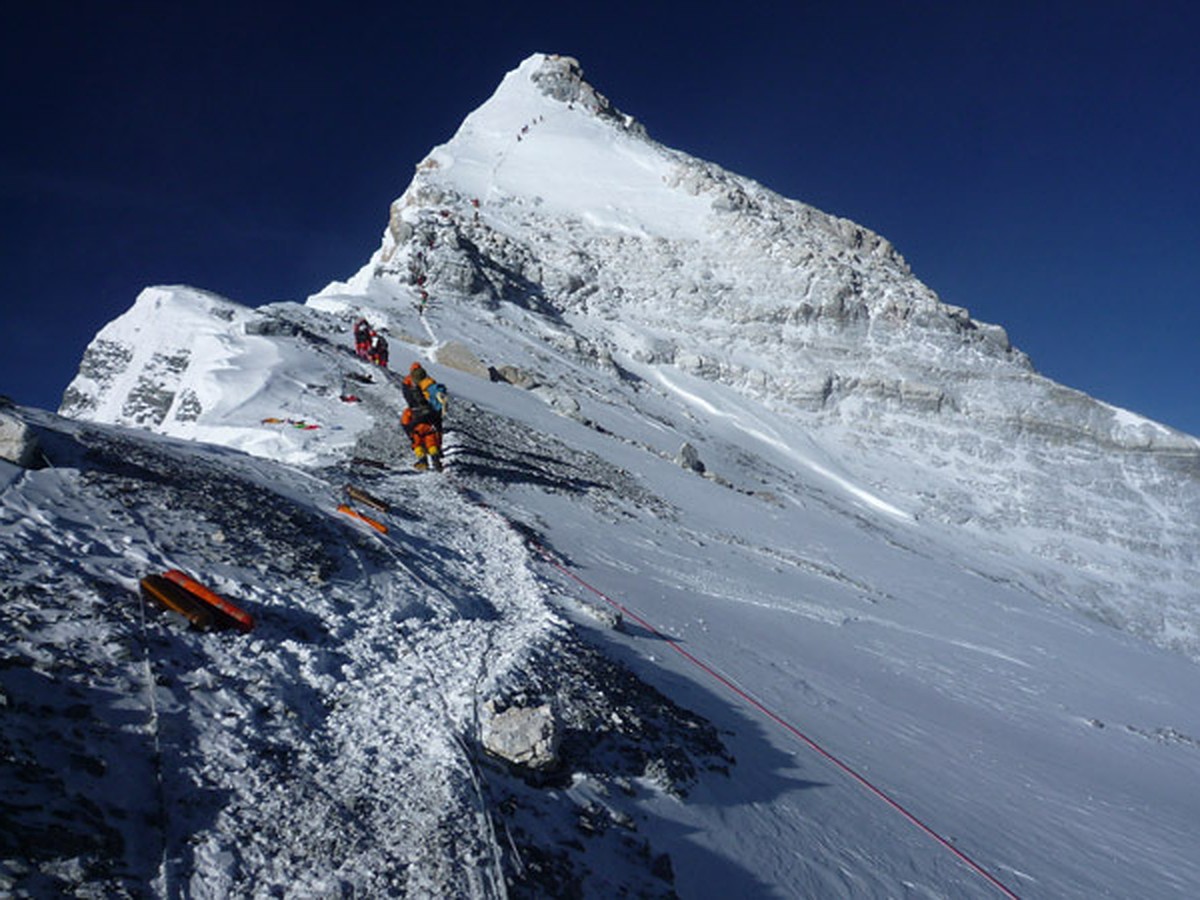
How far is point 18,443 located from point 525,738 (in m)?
5.03

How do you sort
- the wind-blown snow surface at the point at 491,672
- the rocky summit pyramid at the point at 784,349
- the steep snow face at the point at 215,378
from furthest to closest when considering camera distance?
the rocky summit pyramid at the point at 784,349 < the steep snow face at the point at 215,378 < the wind-blown snow surface at the point at 491,672

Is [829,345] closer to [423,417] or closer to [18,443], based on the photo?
[423,417]

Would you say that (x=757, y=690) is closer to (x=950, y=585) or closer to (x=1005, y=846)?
(x=1005, y=846)

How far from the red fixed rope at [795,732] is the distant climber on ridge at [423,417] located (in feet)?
14.0

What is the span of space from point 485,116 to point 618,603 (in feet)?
278

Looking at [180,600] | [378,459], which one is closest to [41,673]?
[180,600]

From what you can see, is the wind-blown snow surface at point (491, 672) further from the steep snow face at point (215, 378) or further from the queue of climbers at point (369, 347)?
the queue of climbers at point (369, 347)

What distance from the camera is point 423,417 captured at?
12812 millimetres

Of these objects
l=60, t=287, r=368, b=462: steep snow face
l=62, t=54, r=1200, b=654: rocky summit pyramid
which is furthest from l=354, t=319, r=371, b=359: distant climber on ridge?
l=62, t=54, r=1200, b=654: rocky summit pyramid

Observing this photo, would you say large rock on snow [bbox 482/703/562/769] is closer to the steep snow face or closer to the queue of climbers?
the steep snow face

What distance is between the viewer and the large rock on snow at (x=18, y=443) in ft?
18.3

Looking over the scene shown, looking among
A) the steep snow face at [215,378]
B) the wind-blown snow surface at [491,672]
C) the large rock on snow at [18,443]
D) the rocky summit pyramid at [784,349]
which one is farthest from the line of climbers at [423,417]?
the rocky summit pyramid at [784,349]

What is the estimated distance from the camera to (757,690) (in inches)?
311

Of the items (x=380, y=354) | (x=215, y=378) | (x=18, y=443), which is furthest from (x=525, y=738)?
(x=380, y=354)
